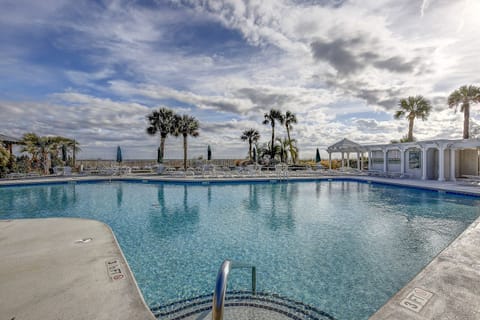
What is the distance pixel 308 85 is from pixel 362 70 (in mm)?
2875

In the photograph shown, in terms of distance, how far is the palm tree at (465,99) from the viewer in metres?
16.2

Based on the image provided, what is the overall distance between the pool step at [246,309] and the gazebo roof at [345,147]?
19.1m

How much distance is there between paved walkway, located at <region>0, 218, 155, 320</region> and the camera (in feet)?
6.43

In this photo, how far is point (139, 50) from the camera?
1052 cm

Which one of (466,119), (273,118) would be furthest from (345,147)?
(466,119)

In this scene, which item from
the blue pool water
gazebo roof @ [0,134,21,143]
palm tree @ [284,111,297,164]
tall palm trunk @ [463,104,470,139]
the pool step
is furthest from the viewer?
palm tree @ [284,111,297,164]

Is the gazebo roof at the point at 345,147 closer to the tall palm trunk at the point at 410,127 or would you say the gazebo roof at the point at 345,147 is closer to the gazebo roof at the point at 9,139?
the tall palm trunk at the point at 410,127

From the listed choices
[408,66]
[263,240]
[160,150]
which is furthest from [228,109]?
[263,240]

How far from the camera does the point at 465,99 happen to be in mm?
16531

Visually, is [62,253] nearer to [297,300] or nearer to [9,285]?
[9,285]

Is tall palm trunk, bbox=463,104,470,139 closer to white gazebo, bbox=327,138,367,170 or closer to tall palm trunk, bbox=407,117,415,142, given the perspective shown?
tall palm trunk, bbox=407,117,415,142

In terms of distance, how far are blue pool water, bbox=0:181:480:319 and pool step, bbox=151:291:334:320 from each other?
166 millimetres

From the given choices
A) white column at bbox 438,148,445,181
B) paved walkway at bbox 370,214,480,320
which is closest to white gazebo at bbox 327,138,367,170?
white column at bbox 438,148,445,181

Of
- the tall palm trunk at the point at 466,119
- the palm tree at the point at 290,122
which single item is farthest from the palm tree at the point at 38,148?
the tall palm trunk at the point at 466,119
